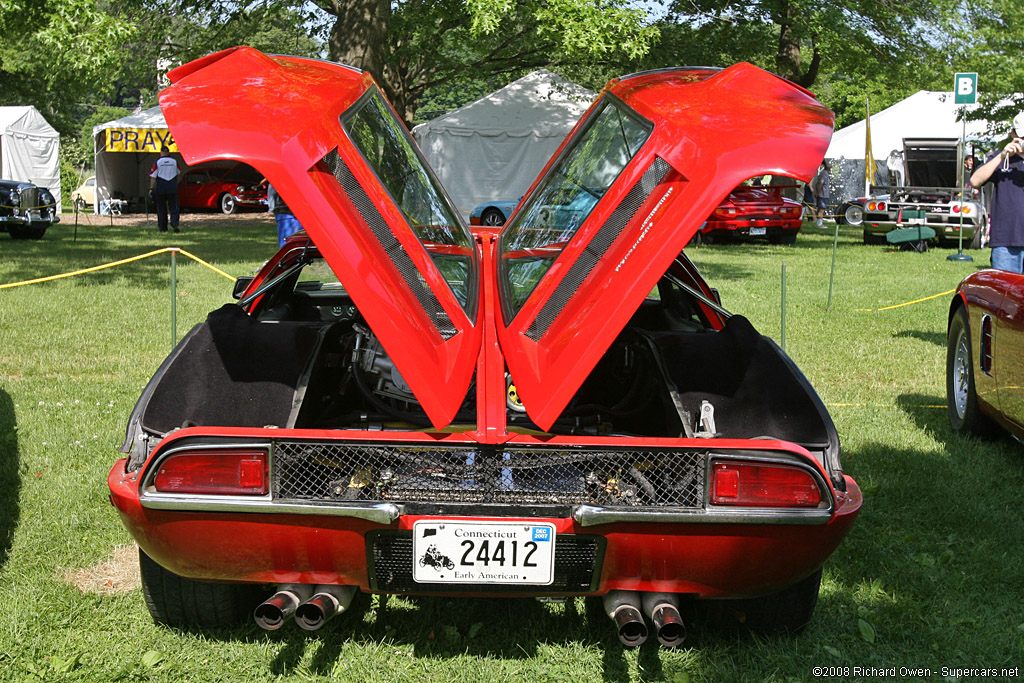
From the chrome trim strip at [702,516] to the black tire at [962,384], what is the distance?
128 inches

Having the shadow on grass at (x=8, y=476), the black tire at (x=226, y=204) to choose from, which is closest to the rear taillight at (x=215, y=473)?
the shadow on grass at (x=8, y=476)

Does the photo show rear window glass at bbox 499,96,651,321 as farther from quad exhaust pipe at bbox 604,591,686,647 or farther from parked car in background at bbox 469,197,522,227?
parked car in background at bbox 469,197,522,227

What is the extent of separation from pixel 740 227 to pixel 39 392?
51.9 feet

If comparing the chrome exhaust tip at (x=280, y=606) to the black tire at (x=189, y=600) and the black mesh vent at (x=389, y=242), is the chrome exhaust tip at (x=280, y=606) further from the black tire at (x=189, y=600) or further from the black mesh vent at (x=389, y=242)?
the black mesh vent at (x=389, y=242)

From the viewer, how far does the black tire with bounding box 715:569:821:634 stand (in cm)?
310

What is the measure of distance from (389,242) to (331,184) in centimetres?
27

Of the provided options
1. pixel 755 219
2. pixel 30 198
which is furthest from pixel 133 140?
pixel 755 219

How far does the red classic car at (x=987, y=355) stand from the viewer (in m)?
4.57

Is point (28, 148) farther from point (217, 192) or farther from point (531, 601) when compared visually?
point (531, 601)

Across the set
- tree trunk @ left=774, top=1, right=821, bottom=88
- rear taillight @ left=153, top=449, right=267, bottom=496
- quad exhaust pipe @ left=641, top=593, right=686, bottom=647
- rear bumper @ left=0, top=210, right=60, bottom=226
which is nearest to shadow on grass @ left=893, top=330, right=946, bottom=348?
quad exhaust pipe @ left=641, top=593, right=686, bottom=647

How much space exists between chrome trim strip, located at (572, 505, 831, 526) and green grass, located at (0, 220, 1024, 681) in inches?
26.9

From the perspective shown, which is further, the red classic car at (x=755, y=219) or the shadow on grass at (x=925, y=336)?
the red classic car at (x=755, y=219)

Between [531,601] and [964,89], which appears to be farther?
[964,89]

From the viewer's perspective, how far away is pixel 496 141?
931 inches
